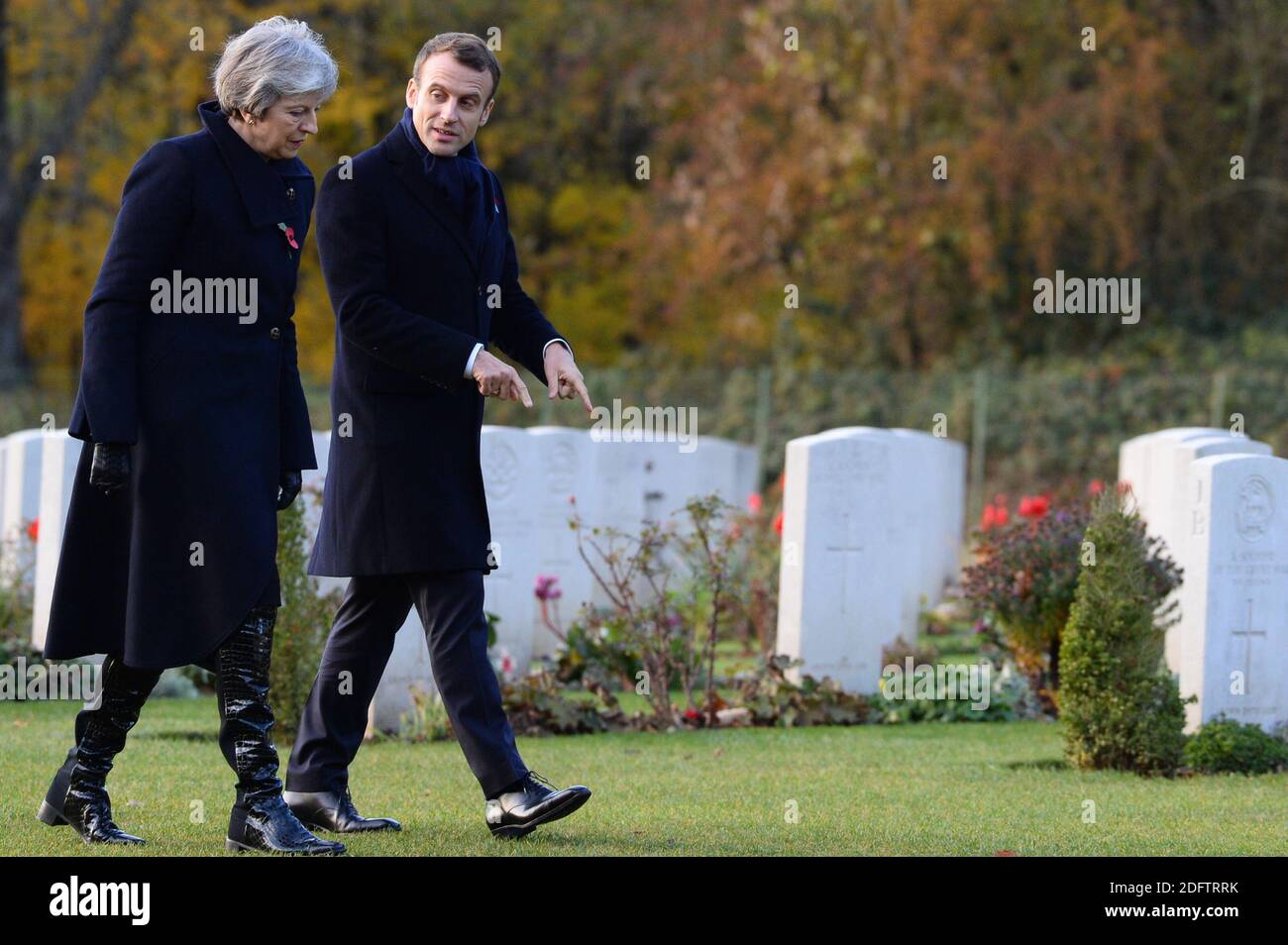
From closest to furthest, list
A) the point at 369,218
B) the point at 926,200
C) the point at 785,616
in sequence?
1. the point at 369,218
2. the point at 785,616
3. the point at 926,200

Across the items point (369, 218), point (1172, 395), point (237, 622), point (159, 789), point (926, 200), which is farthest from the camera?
point (926, 200)

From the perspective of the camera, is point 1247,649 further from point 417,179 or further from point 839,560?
point 417,179

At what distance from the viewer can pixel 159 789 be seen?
620cm

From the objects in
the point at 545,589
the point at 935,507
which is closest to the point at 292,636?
the point at 545,589

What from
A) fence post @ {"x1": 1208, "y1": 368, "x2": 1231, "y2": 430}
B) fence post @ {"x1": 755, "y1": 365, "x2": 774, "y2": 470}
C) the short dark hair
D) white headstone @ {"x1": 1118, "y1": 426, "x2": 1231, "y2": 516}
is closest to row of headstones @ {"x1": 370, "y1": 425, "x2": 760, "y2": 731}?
the short dark hair

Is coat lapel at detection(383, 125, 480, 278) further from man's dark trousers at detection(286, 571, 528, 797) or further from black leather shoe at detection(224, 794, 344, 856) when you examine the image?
black leather shoe at detection(224, 794, 344, 856)

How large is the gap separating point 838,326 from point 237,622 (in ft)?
64.6

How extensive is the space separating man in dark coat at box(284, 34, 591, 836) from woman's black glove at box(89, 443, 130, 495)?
0.70 m

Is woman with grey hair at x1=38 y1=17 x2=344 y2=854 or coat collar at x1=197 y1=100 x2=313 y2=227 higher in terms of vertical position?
coat collar at x1=197 y1=100 x2=313 y2=227

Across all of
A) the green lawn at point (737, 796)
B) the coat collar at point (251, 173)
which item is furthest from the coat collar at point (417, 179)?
the green lawn at point (737, 796)

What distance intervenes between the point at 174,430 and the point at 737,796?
2567mm

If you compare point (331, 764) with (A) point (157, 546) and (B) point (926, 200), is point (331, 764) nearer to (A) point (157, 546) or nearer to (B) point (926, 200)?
(A) point (157, 546)

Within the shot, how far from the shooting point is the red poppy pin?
16.1 feet

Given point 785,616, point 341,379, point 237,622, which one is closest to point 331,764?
point 237,622
